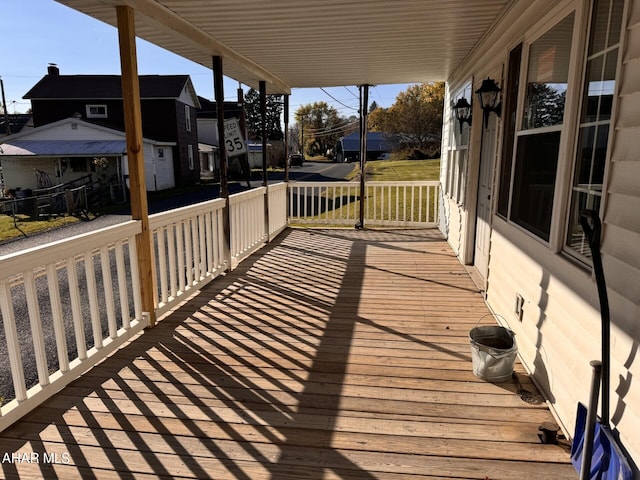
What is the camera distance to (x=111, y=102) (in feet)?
61.4

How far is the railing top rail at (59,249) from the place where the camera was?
199 cm

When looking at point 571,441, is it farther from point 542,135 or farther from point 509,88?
point 509,88

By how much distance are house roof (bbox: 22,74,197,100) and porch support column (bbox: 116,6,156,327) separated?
1719 cm

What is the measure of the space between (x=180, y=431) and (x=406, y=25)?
368 centimetres

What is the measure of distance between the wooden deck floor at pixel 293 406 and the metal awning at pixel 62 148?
47.0 ft

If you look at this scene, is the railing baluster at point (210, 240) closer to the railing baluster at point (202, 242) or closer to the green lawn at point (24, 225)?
the railing baluster at point (202, 242)

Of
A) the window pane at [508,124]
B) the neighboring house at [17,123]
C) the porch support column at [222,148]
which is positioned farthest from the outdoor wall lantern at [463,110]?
the neighboring house at [17,123]

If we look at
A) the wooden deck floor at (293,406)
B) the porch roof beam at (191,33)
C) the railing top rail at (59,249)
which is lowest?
the wooden deck floor at (293,406)

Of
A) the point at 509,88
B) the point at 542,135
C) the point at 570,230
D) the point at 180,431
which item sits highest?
the point at 509,88

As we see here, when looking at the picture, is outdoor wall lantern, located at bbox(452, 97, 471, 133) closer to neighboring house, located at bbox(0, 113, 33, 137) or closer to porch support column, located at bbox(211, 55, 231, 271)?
porch support column, located at bbox(211, 55, 231, 271)

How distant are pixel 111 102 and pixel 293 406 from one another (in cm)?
2013

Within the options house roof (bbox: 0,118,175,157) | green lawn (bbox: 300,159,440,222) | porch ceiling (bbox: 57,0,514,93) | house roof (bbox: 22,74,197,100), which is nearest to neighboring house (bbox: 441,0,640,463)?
porch ceiling (bbox: 57,0,514,93)

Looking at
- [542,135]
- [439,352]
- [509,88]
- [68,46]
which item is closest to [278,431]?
[439,352]

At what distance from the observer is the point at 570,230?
208 centimetres
